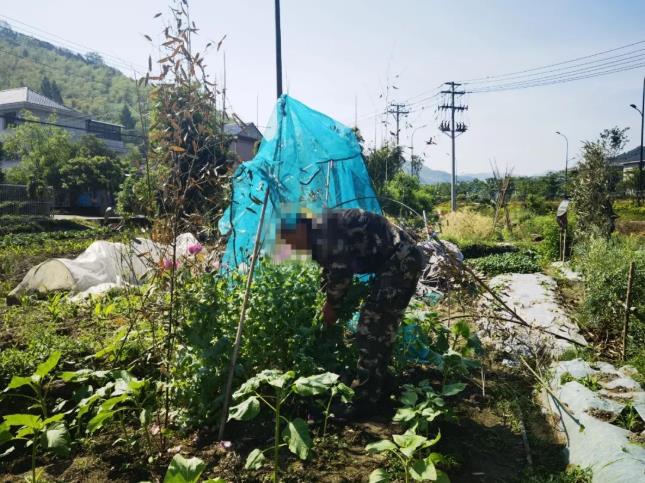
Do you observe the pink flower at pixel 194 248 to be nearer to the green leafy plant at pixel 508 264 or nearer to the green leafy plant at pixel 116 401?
the green leafy plant at pixel 116 401

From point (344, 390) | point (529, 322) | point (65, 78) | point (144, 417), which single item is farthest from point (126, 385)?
point (65, 78)

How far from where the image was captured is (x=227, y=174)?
2576 mm

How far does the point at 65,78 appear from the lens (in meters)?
98.1

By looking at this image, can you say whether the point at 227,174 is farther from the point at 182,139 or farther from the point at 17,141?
the point at 17,141

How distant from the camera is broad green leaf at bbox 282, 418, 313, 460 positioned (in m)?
1.94

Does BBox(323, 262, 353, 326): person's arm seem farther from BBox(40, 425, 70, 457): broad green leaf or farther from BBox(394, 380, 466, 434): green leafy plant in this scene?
BBox(40, 425, 70, 457): broad green leaf

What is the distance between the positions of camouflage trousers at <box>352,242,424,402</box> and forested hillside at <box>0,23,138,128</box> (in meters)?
79.4

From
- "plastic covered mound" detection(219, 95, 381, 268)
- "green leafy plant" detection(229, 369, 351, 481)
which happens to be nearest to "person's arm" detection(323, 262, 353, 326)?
"green leafy plant" detection(229, 369, 351, 481)

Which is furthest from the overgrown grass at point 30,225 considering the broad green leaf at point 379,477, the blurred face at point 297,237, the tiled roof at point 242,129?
the broad green leaf at point 379,477

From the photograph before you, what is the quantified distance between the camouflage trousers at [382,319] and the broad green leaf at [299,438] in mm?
933

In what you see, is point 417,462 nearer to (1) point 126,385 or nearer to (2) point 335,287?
(2) point 335,287

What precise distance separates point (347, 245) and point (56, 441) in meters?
1.80

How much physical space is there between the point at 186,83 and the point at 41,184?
Result: 24.6m

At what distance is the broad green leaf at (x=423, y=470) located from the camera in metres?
1.86
